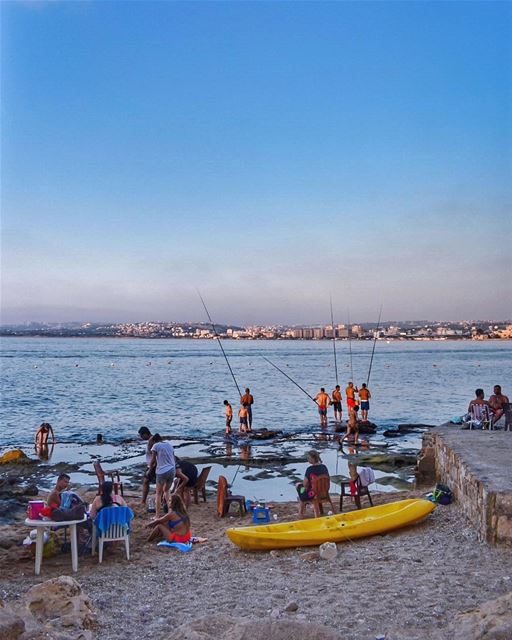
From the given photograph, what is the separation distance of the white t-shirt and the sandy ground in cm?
130

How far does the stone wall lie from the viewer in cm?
770

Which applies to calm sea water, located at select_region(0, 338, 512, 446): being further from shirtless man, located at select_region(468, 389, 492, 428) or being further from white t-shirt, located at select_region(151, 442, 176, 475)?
white t-shirt, located at select_region(151, 442, 176, 475)

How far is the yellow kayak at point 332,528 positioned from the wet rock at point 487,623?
3.72 meters

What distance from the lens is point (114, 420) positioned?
30625 millimetres

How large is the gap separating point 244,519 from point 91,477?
680cm

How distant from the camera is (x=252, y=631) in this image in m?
4.89

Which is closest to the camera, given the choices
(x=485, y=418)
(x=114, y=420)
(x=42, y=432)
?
(x=485, y=418)

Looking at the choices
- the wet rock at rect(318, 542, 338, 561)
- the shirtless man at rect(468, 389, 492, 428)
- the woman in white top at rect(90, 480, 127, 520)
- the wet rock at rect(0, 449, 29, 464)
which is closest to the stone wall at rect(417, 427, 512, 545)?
the wet rock at rect(318, 542, 338, 561)

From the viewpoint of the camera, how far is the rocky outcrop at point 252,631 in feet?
16.0

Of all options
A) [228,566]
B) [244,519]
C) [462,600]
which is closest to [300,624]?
[462,600]

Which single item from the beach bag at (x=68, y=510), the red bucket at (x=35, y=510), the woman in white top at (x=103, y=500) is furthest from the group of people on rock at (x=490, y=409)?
the red bucket at (x=35, y=510)

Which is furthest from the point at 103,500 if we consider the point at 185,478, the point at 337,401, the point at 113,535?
the point at 337,401

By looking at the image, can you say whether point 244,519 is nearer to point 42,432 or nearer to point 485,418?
point 485,418

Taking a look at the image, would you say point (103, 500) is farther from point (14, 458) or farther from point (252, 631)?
point (14, 458)
